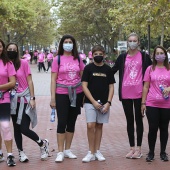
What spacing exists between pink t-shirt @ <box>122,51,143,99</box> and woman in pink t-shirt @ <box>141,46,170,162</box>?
0.42 ft

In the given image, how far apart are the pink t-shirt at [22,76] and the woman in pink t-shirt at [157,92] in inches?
69.7

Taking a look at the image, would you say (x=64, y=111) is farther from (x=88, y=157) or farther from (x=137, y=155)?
(x=137, y=155)

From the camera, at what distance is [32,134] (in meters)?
6.38

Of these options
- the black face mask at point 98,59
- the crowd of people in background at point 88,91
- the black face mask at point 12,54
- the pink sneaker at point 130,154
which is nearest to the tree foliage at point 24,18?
the black face mask at point 12,54

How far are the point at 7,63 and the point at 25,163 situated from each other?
60.0 inches

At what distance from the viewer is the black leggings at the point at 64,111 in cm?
639

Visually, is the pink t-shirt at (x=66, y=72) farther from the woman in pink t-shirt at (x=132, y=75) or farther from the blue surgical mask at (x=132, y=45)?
the blue surgical mask at (x=132, y=45)

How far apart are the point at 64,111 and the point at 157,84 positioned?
1428 mm

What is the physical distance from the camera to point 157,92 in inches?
249

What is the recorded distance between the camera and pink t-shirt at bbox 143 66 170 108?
20.6 feet

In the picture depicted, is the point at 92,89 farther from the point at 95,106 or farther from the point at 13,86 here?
the point at 13,86

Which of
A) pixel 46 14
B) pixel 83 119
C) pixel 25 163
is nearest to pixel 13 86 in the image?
pixel 25 163

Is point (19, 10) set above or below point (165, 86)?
above

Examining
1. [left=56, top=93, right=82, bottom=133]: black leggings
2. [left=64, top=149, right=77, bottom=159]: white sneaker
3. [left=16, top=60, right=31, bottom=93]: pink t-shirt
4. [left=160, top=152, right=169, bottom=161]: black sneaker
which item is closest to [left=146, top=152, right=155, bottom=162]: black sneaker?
[left=160, top=152, right=169, bottom=161]: black sneaker
